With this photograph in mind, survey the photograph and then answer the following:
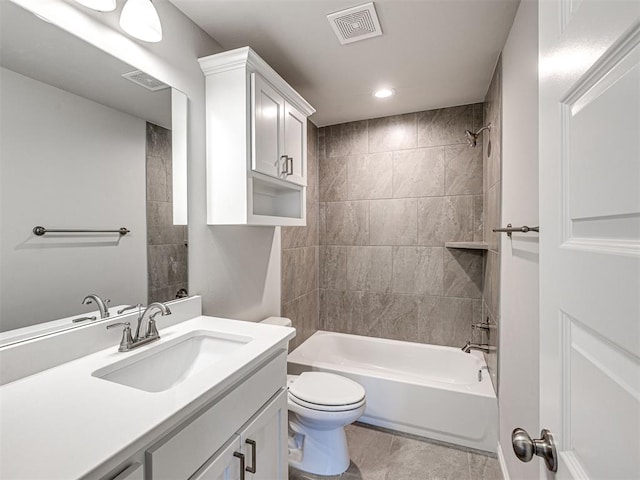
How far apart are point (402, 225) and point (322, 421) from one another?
1791 millimetres

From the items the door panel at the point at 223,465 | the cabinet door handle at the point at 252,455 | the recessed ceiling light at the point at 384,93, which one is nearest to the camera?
the door panel at the point at 223,465

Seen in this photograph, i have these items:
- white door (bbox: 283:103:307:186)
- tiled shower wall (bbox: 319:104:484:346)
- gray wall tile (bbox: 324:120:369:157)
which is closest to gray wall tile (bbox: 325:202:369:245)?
tiled shower wall (bbox: 319:104:484:346)

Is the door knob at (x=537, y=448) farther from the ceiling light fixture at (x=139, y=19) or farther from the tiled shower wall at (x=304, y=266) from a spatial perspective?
the tiled shower wall at (x=304, y=266)

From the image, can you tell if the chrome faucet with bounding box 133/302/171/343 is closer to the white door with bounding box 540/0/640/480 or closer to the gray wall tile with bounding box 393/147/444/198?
the white door with bounding box 540/0/640/480

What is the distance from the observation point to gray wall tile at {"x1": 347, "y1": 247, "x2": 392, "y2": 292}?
298 centimetres

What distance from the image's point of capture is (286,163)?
189cm

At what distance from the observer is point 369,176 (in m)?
3.01

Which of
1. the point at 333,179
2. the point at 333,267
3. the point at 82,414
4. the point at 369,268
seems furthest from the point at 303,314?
the point at 82,414

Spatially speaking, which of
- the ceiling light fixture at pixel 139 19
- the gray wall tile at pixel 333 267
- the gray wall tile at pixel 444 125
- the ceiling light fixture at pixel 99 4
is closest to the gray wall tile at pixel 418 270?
the gray wall tile at pixel 333 267

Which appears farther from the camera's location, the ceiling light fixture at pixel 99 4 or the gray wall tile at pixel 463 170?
the gray wall tile at pixel 463 170

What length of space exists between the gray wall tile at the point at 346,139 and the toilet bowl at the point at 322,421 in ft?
6.93

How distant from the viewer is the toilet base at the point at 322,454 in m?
1.81

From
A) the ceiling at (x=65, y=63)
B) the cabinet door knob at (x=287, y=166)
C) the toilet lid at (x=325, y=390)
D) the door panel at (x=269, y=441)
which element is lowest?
the toilet lid at (x=325, y=390)

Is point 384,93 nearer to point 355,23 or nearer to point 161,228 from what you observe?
point 355,23
